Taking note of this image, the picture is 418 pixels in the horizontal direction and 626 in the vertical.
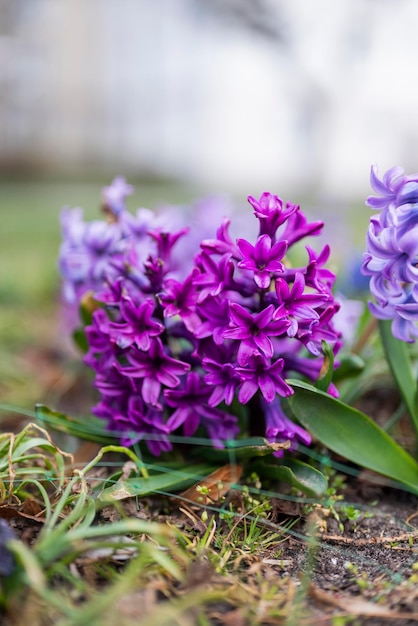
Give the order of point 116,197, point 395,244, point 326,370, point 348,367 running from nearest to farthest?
point 395,244 → point 326,370 → point 348,367 → point 116,197

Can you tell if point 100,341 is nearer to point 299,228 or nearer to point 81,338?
point 81,338

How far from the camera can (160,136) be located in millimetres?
14453

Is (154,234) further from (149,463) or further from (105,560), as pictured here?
(105,560)

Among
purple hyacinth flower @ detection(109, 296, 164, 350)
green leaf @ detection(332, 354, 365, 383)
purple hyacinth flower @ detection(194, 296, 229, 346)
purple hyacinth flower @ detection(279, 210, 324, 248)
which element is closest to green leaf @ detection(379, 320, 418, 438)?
green leaf @ detection(332, 354, 365, 383)

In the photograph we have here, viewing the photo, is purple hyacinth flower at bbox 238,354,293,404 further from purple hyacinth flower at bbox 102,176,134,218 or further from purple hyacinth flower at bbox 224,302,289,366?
purple hyacinth flower at bbox 102,176,134,218

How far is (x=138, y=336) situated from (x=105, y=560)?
17.6 inches

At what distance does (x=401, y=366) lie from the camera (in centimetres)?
165

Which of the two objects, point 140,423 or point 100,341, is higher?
point 100,341

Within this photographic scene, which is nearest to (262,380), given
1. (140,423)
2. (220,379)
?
(220,379)

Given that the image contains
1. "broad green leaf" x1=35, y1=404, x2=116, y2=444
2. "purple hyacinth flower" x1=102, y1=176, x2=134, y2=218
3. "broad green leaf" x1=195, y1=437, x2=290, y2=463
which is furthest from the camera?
"purple hyacinth flower" x1=102, y1=176, x2=134, y2=218

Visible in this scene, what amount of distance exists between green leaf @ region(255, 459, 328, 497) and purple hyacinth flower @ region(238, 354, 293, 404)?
0.17 meters

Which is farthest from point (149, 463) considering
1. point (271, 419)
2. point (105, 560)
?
point (105, 560)

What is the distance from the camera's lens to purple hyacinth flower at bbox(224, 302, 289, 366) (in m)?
1.36

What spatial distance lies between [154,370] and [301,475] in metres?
0.36
